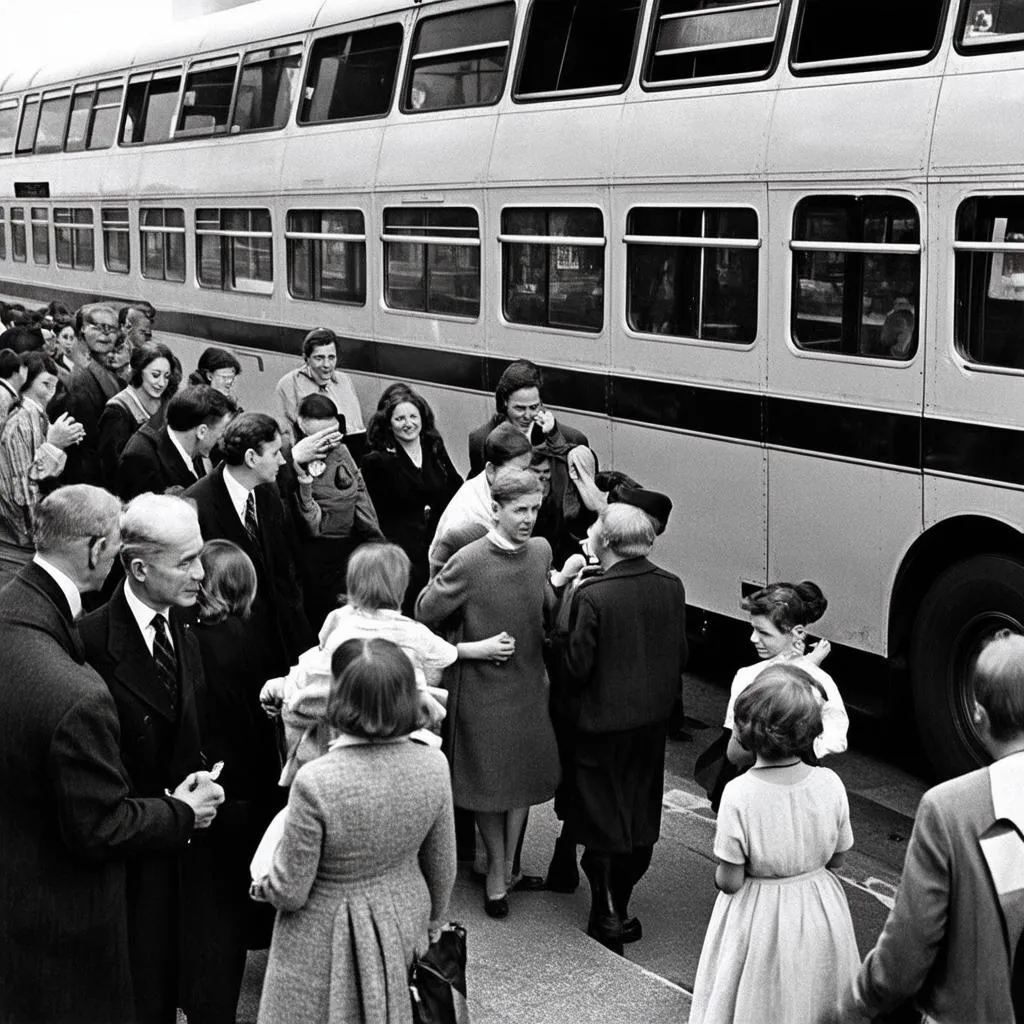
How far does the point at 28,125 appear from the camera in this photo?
824 inches

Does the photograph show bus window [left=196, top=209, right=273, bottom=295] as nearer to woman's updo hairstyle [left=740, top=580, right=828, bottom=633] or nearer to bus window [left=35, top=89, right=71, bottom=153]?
bus window [left=35, top=89, right=71, bottom=153]

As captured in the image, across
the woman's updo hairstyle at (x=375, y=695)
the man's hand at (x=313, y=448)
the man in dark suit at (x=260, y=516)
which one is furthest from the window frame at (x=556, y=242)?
the woman's updo hairstyle at (x=375, y=695)

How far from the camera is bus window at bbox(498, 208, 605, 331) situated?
31.2 feet

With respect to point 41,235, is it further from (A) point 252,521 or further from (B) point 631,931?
(B) point 631,931

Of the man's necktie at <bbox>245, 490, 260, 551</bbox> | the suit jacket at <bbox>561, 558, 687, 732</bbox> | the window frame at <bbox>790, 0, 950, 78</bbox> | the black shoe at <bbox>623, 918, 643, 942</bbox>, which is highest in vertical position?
the window frame at <bbox>790, 0, 950, 78</bbox>

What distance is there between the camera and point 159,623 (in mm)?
4285

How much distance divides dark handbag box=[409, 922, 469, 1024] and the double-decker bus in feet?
13.1

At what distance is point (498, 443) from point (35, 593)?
112 inches

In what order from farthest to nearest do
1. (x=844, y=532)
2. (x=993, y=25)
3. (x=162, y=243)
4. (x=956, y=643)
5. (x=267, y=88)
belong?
(x=162, y=243) < (x=267, y=88) < (x=844, y=532) < (x=956, y=643) < (x=993, y=25)

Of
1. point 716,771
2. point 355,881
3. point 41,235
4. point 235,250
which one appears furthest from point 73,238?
point 355,881

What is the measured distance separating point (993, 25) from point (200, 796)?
4.90 metres

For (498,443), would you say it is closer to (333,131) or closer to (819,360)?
(819,360)

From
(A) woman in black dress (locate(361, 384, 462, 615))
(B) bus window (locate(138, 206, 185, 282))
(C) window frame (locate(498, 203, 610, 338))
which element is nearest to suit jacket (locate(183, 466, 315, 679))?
(A) woman in black dress (locate(361, 384, 462, 615))

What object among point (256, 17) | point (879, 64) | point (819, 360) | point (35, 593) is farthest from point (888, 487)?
point (256, 17)
